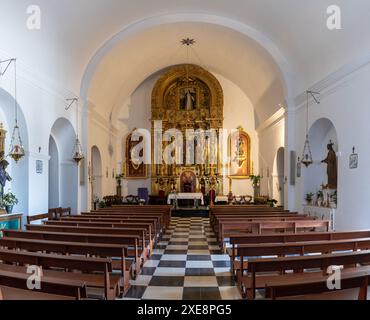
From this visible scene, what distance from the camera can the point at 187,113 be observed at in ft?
57.8

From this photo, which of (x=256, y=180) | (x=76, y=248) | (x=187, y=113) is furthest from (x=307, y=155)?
(x=187, y=113)

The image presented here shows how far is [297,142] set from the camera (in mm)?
10828

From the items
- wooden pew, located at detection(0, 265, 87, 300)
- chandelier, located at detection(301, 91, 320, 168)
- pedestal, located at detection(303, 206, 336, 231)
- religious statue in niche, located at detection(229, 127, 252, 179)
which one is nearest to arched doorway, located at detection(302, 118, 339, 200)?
chandelier, located at detection(301, 91, 320, 168)

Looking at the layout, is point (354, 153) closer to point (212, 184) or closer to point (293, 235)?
point (293, 235)

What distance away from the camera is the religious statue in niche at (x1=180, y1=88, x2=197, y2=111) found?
1777 centimetres

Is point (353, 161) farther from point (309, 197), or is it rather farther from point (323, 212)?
point (309, 197)

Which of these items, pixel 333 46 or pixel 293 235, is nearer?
pixel 293 235

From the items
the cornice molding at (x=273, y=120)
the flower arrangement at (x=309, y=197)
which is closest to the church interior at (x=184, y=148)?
the cornice molding at (x=273, y=120)

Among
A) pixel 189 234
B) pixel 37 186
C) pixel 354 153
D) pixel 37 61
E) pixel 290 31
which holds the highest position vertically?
pixel 290 31

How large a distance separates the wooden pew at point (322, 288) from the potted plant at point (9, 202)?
6.14m

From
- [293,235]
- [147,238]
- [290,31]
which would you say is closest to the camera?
[293,235]
